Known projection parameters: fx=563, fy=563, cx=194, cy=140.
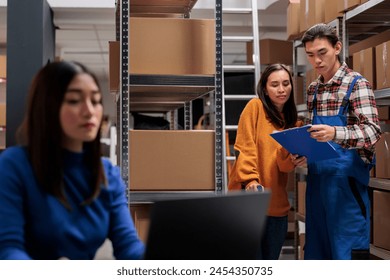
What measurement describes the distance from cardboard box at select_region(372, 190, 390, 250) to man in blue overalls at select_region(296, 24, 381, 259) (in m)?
0.80

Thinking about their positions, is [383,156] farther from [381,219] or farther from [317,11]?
[317,11]

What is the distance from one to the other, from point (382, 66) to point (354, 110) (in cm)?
83

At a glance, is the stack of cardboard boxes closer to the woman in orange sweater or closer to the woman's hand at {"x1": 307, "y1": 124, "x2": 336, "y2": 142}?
the woman in orange sweater

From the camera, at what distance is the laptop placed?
98cm

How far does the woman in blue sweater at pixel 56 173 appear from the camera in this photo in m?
1.05

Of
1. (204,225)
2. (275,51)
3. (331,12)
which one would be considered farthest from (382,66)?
(275,51)

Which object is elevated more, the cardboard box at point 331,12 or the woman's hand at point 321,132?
the cardboard box at point 331,12

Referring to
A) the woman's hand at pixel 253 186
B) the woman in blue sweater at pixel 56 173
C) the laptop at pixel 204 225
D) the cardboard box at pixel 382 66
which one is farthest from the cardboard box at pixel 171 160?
the laptop at pixel 204 225

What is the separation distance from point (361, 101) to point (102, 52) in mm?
6935

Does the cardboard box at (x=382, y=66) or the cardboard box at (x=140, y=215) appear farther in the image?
the cardboard box at (x=382, y=66)

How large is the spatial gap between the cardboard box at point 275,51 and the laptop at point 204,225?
13.2 ft

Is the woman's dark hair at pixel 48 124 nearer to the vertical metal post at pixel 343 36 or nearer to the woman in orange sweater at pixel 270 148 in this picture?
the woman in orange sweater at pixel 270 148

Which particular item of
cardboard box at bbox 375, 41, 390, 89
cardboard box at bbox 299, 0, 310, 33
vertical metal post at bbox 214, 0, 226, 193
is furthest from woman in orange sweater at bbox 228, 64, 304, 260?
cardboard box at bbox 299, 0, 310, 33

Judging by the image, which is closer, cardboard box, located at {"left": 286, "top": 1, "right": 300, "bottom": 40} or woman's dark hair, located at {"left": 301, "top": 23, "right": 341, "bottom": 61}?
woman's dark hair, located at {"left": 301, "top": 23, "right": 341, "bottom": 61}
